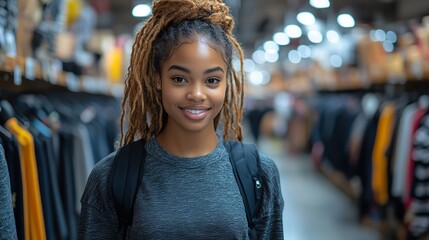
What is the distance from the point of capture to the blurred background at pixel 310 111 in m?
2.30

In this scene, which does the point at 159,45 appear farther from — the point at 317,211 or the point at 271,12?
the point at 271,12

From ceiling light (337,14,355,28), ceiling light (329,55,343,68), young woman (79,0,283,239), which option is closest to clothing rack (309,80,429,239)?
ceiling light (329,55,343,68)

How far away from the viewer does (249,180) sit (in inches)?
58.1

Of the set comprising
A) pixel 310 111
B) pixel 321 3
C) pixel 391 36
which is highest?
pixel 321 3

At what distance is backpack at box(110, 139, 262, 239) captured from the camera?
1417 mm

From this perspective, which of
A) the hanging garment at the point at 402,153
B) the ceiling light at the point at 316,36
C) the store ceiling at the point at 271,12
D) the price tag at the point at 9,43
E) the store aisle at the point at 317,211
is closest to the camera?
the price tag at the point at 9,43

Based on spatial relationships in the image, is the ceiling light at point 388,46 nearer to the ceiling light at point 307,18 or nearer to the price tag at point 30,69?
the ceiling light at point 307,18

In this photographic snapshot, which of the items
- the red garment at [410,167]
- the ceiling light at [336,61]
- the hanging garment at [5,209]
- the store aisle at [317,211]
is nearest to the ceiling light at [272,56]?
the store aisle at [317,211]

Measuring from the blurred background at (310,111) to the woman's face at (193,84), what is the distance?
29cm

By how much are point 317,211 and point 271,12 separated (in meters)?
6.40

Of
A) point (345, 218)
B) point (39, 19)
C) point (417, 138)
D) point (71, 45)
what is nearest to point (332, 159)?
point (345, 218)

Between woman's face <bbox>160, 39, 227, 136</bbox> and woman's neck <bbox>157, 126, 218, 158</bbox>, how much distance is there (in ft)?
0.12

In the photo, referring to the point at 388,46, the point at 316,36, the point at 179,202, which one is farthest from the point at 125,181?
the point at 316,36

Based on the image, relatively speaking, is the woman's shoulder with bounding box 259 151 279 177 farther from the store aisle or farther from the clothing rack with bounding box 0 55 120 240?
the store aisle
